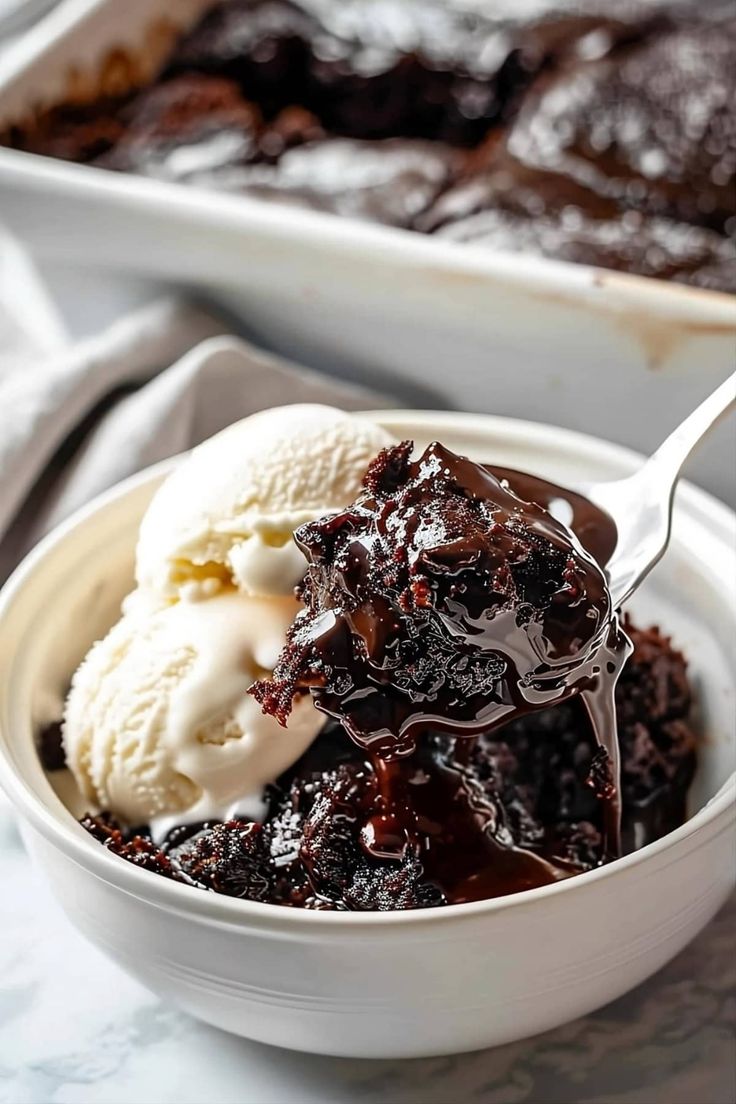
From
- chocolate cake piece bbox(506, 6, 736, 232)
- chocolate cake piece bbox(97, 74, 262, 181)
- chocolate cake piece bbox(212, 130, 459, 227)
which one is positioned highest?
chocolate cake piece bbox(97, 74, 262, 181)

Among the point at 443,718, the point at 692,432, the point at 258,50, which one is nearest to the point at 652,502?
the point at 692,432

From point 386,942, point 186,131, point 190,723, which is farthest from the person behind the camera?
point 186,131

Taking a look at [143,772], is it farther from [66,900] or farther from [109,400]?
[109,400]

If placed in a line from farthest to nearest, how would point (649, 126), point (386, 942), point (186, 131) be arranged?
point (186, 131) → point (649, 126) → point (386, 942)

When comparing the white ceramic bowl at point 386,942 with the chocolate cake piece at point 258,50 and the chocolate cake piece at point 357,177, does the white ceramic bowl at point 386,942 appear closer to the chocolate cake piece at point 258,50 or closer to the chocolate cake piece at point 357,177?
the chocolate cake piece at point 357,177

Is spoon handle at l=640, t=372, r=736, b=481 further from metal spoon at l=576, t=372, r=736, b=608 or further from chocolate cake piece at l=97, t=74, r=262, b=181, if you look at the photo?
chocolate cake piece at l=97, t=74, r=262, b=181

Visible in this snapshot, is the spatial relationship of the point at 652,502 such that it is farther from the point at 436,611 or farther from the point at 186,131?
the point at 186,131

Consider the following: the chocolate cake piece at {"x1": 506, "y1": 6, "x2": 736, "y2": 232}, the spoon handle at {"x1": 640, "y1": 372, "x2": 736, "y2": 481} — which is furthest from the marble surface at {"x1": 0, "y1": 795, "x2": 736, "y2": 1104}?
the chocolate cake piece at {"x1": 506, "y1": 6, "x2": 736, "y2": 232}
